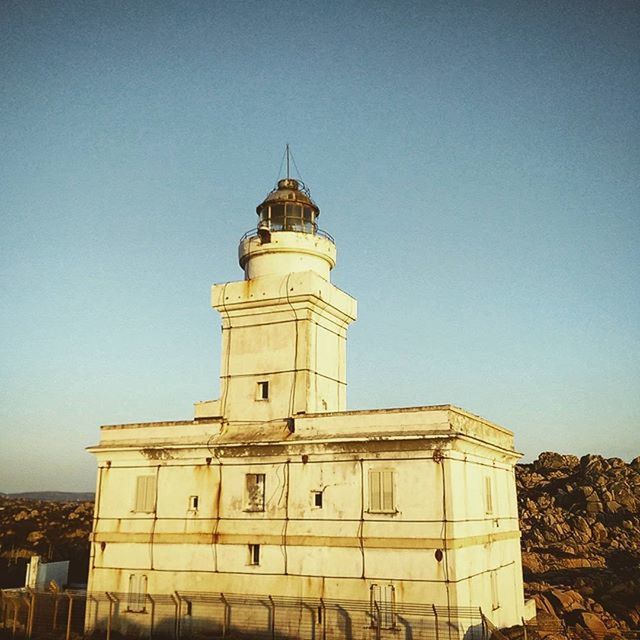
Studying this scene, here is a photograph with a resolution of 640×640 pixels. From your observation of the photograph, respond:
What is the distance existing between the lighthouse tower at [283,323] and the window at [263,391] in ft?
0.14

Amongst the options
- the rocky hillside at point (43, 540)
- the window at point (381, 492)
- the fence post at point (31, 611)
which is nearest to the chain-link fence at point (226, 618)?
the fence post at point (31, 611)

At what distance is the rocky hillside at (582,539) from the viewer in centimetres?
3444

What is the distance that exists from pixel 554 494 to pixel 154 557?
59.4 metres

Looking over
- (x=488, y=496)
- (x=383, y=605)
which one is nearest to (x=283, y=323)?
(x=488, y=496)

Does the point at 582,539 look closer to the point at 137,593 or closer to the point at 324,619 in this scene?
the point at 324,619

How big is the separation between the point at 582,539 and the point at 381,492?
45520 mm

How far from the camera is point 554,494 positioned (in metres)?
75.7

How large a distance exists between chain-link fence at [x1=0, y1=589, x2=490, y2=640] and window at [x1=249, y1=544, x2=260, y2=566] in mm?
1212

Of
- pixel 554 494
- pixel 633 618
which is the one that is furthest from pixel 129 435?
pixel 554 494

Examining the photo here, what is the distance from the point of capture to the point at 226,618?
82.1 feet

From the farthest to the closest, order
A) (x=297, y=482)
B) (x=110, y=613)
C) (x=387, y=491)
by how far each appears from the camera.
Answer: (x=297, y=482)
(x=110, y=613)
(x=387, y=491)

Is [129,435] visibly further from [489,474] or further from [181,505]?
[489,474]

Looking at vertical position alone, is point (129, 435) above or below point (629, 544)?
above

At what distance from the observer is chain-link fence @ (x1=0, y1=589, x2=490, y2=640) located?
22684mm
